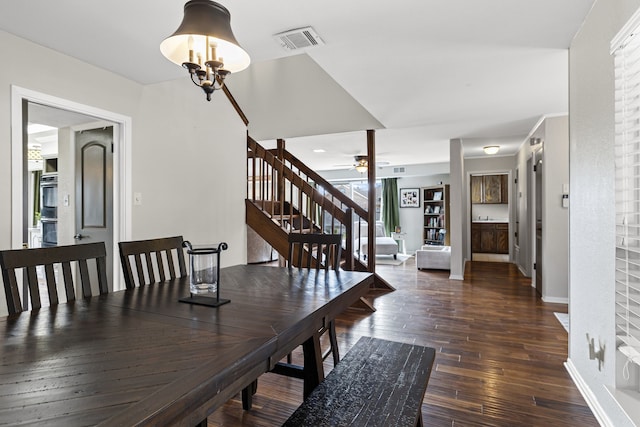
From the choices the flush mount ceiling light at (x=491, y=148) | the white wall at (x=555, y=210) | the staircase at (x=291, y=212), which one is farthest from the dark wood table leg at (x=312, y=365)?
the flush mount ceiling light at (x=491, y=148)

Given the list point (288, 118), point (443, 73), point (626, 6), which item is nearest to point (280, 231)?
point (288, 118)

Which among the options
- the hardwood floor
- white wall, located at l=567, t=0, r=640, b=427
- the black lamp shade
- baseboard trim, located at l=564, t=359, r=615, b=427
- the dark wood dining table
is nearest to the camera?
the dark wood dining table

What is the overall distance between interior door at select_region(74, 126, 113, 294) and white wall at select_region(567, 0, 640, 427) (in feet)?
12.1

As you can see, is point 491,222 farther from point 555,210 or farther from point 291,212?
point 291,212

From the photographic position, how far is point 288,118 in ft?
18.2

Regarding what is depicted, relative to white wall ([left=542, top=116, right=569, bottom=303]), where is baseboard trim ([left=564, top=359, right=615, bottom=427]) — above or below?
below

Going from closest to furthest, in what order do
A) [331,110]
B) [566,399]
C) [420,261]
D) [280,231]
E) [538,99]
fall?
[566,399] < [538,99] < [280,231] < [331,110] < [420,261]

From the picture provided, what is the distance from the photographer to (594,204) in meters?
2.04

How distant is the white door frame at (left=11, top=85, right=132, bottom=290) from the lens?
95.1 inches

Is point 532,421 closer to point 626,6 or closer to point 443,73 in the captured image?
point 626,6

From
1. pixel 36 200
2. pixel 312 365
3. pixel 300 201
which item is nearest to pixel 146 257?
pixel 312 365

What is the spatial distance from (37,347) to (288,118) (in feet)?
16.1

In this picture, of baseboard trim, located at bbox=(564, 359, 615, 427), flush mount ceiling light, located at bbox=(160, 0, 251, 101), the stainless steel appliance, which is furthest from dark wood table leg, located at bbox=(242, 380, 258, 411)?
the stainless steel appliance

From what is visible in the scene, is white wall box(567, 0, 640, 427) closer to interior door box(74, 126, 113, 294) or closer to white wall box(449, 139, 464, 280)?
white wall box(449, 139, 464, 280)
